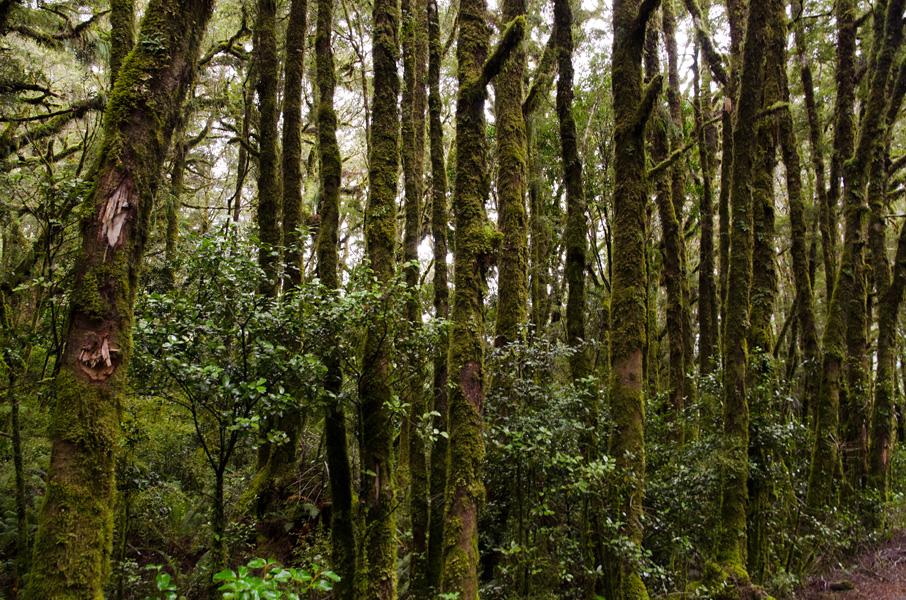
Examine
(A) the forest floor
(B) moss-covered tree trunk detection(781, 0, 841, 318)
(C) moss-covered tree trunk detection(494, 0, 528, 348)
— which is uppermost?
(B) moss-covered tree trunk detection(781, 0, 841, 318)

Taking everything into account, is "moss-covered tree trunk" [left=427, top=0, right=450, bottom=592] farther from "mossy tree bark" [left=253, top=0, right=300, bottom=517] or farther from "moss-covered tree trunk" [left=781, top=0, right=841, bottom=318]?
"moss-covered tree trunk" [left=781, top=0, right=841, bottom=318]

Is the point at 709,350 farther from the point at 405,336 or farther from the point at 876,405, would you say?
the point at 405,336

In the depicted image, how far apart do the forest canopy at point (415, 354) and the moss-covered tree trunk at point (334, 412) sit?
31 millimetres

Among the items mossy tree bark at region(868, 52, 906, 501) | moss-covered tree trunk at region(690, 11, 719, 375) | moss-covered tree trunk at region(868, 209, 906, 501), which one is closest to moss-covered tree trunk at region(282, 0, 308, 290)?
moss-covered tree trunk at region(690, 11, 719, 375)

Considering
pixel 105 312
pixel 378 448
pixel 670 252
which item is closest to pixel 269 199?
pixel 378 448

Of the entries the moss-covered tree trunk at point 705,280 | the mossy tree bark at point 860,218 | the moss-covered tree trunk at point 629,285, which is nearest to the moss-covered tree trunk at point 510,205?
the moss-covered tree trunk at point 629,285

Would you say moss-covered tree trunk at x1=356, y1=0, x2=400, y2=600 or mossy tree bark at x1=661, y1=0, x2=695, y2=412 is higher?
mossy tree bark at x1=661, y1=0, x2=695, y2=412

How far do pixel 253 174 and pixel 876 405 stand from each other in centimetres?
1938

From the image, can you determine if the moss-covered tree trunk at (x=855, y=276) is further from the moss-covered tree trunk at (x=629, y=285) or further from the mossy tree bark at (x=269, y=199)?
the mossy tree bark at (x=269, y=199)

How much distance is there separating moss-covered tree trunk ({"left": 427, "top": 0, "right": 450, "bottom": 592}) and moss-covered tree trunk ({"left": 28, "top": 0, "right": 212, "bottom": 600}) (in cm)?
313

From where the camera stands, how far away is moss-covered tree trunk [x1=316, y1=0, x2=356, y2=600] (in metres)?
4.64

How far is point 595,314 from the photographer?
1855 centimetres

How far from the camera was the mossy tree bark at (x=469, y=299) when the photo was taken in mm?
4703

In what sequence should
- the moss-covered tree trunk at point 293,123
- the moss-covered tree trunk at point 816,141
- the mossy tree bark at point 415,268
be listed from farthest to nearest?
the moss-covered tree trunk at point 816,141
the moss-covered tree trunk at point 293,123
the mossy tree bark at point 415,268
